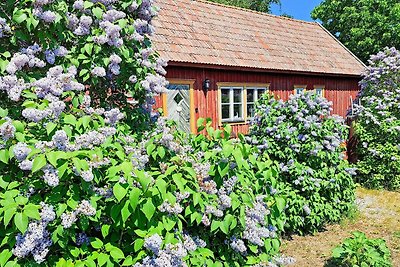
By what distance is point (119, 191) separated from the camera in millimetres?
2451

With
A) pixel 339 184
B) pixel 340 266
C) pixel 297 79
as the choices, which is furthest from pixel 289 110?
pixel 297 79

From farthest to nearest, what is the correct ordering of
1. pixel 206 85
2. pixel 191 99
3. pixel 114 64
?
pixel 206 85, pixel 191 99, pixel 114 64

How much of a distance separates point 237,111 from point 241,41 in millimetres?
2488

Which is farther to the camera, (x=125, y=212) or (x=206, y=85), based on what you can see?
(x=206, y=85)

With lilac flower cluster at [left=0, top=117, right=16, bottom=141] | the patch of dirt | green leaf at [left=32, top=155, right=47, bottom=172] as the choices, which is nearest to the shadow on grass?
the patch of dirt

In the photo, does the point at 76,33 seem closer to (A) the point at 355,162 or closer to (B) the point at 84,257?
(B) the point at 84,257

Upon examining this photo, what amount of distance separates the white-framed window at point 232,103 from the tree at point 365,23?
751 inches

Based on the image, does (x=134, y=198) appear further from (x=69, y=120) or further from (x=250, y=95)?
(x=250, y=95)

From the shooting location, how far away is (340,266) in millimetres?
5348

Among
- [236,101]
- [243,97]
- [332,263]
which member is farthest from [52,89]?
[243,97]

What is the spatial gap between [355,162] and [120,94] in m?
9.32

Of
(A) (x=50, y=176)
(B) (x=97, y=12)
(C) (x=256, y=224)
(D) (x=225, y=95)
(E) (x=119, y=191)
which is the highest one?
(B) (x=97, y=12)

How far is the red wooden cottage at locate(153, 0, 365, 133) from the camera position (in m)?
9.89

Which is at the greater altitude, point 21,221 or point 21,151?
point 21,151
